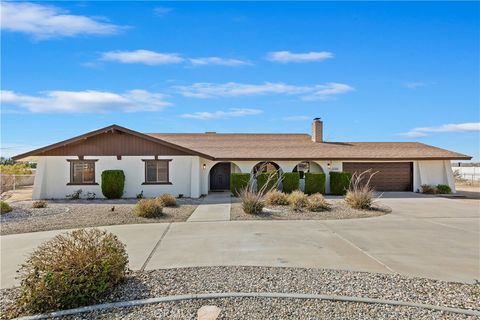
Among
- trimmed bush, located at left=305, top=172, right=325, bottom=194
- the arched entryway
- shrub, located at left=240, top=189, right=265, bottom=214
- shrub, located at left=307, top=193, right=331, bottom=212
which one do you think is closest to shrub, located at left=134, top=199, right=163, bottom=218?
shrub, located at left=240, top=189, right=265, bottom=214

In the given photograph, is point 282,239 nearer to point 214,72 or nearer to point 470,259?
point 470,259

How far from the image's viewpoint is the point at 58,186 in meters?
18.8

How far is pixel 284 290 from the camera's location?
4.83m

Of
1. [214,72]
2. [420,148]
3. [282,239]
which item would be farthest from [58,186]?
[420,148]

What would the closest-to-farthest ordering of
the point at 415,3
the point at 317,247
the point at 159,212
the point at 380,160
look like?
the point at 317,247
the point at 415,3
the point at 159,212
the point at 380,160

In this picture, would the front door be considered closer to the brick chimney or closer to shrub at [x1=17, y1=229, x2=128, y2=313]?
the brick chimney

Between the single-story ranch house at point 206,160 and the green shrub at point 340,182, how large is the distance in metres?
0.90

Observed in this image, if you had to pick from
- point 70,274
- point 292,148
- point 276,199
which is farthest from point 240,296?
point 292,148

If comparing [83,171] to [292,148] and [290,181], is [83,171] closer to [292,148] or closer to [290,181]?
[290,181]

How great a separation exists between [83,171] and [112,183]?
2.15 metres

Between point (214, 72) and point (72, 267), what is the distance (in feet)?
40.5

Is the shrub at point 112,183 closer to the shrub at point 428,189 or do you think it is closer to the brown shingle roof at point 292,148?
the brown shingle roof at point 292,148

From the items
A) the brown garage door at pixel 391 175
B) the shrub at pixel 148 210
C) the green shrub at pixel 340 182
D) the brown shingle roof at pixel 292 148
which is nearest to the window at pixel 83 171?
the brown shingle roof at pixel 292 148

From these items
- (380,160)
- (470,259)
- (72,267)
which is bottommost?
(470,259)
